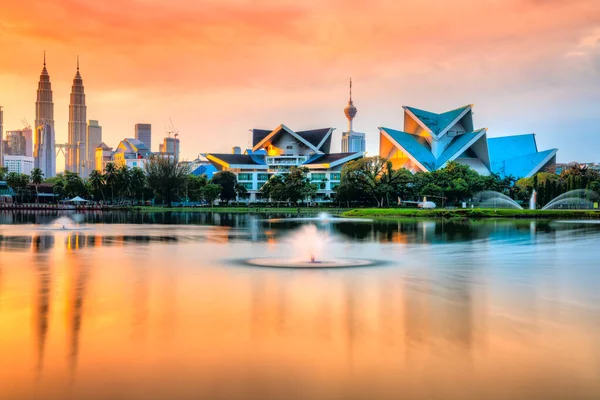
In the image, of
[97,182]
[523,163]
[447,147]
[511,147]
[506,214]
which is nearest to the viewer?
[506,214]

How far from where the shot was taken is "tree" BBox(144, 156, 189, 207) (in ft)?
368

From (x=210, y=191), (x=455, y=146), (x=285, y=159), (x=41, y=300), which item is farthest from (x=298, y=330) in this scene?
(x=285, y=159)

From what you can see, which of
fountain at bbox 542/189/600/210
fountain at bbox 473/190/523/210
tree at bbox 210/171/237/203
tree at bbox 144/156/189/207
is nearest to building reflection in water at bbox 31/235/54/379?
fountain at bbox 542/189/600/210

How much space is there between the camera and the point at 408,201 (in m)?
95.2

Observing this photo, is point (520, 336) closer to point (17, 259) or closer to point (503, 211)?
point (17, 259)

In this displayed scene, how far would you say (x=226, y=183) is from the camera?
124 meters

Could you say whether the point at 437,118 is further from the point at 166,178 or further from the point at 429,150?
the point at 166,178

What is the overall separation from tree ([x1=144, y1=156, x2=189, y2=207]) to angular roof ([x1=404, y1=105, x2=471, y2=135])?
149ft

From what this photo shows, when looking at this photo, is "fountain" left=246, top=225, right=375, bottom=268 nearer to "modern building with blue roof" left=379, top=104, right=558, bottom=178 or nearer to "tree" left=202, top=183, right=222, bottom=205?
"tree" left=202, top=183, right=222, bottom=205

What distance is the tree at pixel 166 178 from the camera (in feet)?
368

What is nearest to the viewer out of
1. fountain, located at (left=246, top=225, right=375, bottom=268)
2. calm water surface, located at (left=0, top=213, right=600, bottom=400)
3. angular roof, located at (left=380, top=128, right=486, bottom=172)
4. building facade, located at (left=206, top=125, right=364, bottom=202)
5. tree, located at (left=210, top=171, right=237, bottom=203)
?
calm water surface, located at (left=0, top=213, right=600, bottom=400)

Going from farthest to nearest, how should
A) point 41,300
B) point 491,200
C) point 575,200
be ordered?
point 491,200 → point 575,200 → point 41,300

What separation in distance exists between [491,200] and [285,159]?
57.9 meters

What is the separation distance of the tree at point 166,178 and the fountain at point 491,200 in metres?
50.1
